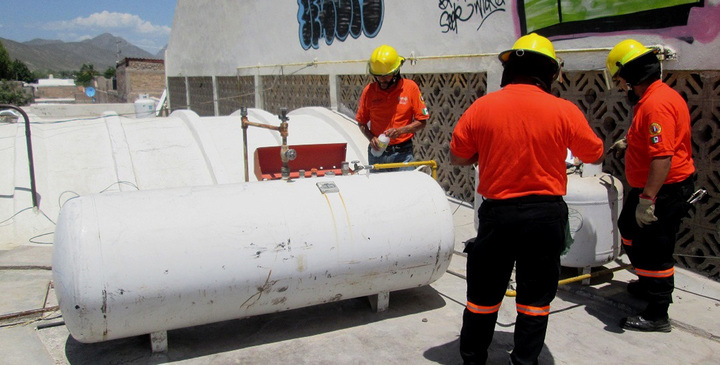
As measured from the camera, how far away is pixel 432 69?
25.4ft

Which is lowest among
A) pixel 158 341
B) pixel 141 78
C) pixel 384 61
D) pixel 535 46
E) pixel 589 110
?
pixel 158 341

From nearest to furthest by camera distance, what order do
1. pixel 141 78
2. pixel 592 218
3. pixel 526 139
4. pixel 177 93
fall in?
pixel 526 139
pixel 592 218
pixel 177 93
pixel 141 78

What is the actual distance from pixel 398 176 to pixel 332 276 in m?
0.91

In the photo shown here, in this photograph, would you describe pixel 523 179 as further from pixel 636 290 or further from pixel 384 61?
pixel 384 61

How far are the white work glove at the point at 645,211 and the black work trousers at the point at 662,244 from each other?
0.09 meters

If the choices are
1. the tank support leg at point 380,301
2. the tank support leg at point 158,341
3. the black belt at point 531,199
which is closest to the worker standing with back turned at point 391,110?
the tank support leg at point 380,301

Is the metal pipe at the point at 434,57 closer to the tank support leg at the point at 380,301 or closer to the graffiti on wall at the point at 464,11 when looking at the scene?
the graffiti on wall at the point at 464,11

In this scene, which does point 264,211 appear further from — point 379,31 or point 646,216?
point 379,31

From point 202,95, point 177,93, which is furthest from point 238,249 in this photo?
point 177,93

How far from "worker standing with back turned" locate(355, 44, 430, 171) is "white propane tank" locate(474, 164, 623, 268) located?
1.65 m

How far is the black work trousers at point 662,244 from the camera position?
3668 mm

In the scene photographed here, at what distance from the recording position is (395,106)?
17.8 feet

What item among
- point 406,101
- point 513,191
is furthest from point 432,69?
point 513,191

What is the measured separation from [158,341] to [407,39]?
6.22m
